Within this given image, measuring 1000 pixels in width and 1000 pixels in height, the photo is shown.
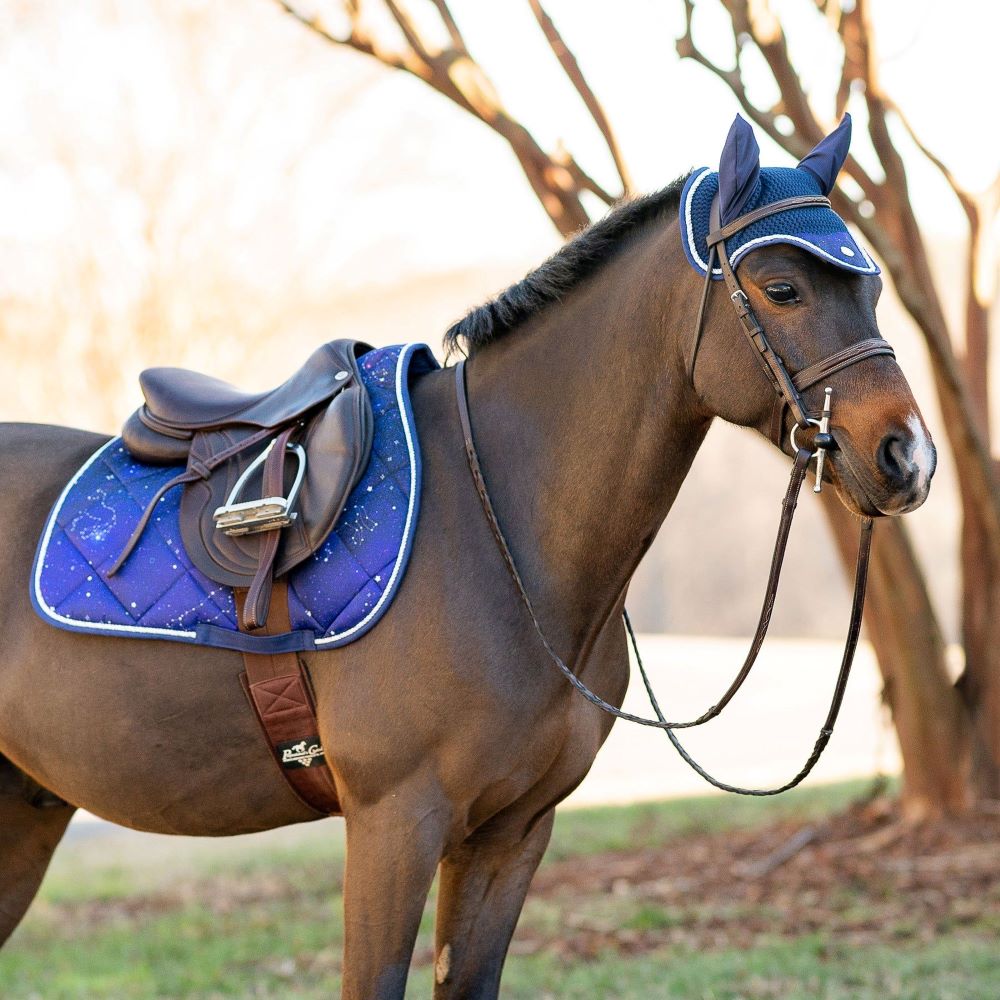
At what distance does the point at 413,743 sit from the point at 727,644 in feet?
49.8

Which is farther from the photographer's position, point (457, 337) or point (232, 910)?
point (232, 910)

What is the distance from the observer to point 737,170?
237 cm

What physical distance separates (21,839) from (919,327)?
4.16m

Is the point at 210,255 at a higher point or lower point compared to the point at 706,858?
higher

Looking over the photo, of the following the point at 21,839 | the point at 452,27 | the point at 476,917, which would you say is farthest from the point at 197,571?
the point at 452,27

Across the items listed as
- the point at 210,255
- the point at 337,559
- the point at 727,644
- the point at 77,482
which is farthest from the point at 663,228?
the point at 727,644

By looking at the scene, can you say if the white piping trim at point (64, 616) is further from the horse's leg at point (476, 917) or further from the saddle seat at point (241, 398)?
the horse's leg at point (476, 917)

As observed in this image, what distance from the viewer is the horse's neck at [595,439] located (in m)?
2.51

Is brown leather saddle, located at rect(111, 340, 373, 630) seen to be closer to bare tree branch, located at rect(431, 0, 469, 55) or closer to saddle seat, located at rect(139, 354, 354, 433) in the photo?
saddle seat, located at rect(139, 354, 354, 433)

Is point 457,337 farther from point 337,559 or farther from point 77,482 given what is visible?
point 77,482

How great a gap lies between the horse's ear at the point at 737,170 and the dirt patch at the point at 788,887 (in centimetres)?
371

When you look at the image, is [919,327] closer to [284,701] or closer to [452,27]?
[452,27]

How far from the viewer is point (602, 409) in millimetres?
2557

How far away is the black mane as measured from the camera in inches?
104
